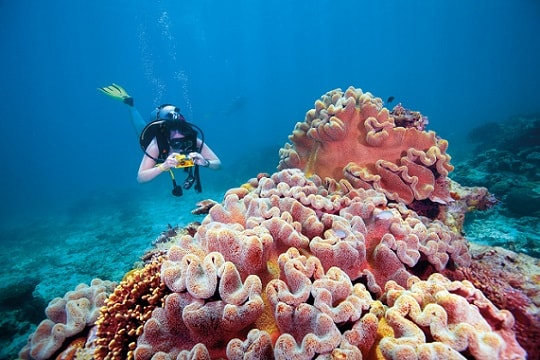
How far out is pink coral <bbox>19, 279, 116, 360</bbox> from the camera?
9.32 feet

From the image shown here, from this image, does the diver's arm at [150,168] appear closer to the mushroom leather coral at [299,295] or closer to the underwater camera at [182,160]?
the underwater camera at [182,160]

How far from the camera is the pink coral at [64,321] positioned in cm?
284

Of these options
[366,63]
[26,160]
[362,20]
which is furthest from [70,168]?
[366,63]

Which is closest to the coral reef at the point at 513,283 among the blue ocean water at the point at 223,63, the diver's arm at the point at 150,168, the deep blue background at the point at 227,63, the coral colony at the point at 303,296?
the coral colony at the point at 303,296

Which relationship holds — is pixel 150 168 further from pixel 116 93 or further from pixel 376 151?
pixel 116 93

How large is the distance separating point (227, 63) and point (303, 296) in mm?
169040

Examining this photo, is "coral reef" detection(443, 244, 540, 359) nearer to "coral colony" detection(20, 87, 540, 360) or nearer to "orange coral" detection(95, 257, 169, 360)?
"coral colony" detection(20, 87, 540, 360)

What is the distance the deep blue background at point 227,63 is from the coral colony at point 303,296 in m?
78.6

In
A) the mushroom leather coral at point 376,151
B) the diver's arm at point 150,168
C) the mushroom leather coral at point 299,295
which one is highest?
the diver's arm at point 150,168

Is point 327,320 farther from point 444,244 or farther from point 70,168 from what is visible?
point 70,168

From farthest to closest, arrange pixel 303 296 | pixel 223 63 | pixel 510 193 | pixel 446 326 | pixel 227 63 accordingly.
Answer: pixel 227 63, pixel 223 63, pixel 510 193, pixel 303 296, pixel 446 326

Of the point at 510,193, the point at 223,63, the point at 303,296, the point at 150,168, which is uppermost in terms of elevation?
the point at 223,63

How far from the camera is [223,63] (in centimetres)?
15312

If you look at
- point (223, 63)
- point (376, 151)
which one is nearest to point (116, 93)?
point (376, 151)
